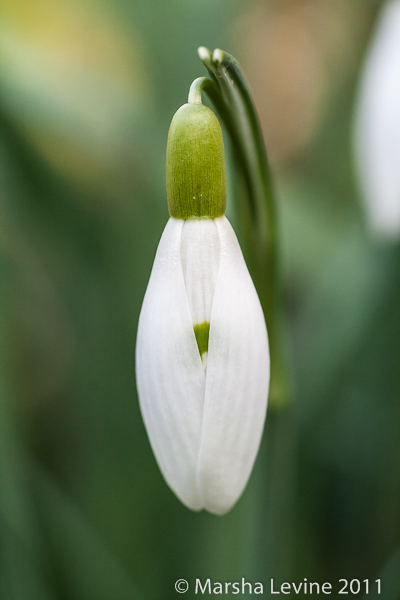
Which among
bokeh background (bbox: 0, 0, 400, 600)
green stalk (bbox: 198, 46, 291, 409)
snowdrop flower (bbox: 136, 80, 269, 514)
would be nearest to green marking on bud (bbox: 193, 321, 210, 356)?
snowdrop flower (bbox: 136, 80, 269, 514)

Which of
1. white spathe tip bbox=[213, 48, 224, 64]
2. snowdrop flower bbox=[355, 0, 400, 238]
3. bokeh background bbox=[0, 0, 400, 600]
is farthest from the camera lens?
bokeh background bbox=[0, 0, 400, 600]

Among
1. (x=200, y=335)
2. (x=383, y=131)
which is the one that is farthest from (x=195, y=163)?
(x=383, y=131)

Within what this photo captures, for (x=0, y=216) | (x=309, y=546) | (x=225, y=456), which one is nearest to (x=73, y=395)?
(x=0, y=216)

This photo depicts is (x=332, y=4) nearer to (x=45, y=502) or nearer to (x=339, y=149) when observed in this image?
(x=339, y=149)

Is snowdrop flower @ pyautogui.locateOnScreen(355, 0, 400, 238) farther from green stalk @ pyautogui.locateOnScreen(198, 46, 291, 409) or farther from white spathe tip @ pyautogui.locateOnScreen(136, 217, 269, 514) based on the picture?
white spathe tip @ pyautogui.locateOnScreen(136, 217, 269, 514)

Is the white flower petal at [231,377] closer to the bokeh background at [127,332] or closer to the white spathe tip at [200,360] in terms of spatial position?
the white spathe tip at [200,360]
